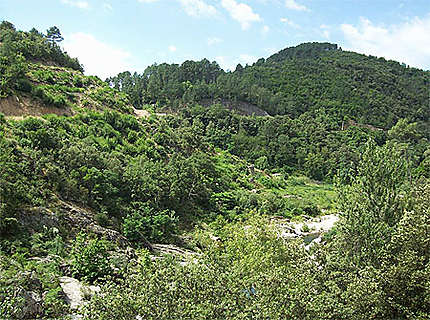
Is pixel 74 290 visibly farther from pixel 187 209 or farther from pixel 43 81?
pixel 43 81

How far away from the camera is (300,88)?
97500 millimetres

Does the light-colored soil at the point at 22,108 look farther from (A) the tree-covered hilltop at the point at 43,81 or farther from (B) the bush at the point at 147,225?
(B) the bush at the point at 147,225

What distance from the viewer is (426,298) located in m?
10.3

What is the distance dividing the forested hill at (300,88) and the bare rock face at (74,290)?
56297 mm

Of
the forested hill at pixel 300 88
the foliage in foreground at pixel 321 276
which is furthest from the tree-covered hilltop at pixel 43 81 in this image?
the foliage in foreground at pixel 321 276

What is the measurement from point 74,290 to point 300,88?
9230 cm

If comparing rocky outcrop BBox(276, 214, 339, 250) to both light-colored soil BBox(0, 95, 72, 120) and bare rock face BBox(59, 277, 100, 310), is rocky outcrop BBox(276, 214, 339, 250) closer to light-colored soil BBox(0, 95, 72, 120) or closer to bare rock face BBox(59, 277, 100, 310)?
bare rock face BBox(59, 277, 100, 310)

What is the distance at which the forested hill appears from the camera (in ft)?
268

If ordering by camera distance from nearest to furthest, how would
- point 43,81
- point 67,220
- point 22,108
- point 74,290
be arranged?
point 74,290 → point 67,220 → point 22,108 → point 43,81

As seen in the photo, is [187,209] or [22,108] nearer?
[22,108]

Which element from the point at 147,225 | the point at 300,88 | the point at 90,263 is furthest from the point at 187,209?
the point at 300,88

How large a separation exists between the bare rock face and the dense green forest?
1.13ft

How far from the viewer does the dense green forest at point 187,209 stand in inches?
355

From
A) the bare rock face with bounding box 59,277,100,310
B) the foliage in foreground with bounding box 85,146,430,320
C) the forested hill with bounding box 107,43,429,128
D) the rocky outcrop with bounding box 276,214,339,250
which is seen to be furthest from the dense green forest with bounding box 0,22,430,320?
the forested hill with bounding box 107,43,429,128
